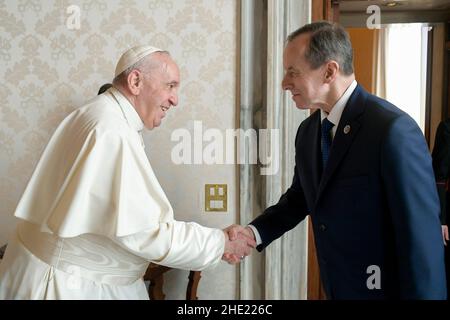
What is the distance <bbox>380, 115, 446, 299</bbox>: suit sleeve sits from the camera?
1521mm

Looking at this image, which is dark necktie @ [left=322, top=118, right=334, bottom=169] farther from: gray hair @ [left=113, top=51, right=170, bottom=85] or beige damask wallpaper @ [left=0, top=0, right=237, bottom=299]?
beige damask wallpaper @ [left=0, top=0, right=237, bottom=299]

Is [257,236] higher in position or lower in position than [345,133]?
lower

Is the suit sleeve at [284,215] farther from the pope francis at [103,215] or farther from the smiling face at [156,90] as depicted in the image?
the smiling face at [156,90]

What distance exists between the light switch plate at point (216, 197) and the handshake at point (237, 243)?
62 centimetres

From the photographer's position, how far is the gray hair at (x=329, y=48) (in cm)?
186

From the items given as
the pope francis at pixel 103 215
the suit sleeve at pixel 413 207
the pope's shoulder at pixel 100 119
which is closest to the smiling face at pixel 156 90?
the pope francis at pixel 103 215

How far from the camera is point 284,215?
7.76 ft

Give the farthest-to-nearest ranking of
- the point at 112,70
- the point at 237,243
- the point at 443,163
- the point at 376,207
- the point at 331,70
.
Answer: the point at 443,163, the point at 112,70, the point at 237,243, the point at 331,70, the point at 376,207

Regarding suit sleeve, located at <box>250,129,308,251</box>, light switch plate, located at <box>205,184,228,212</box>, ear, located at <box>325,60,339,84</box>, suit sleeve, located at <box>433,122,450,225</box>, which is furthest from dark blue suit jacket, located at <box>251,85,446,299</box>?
suit sleeve, located at <box>433,122,450,225</box>

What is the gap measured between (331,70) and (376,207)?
22.0 inches

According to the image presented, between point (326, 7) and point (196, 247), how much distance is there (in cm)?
197

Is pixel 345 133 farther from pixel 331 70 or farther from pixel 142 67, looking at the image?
pixel 142 67

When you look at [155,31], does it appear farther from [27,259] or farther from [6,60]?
[27,259]

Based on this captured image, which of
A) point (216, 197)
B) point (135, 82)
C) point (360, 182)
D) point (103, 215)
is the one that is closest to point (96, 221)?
point (103, 215)
